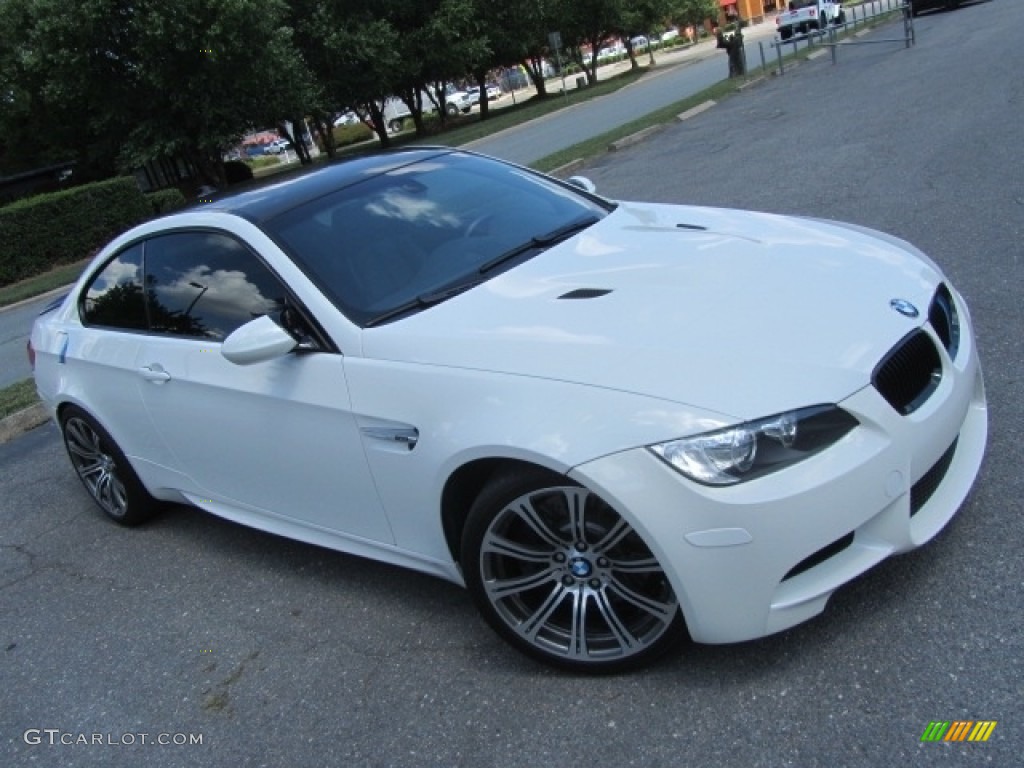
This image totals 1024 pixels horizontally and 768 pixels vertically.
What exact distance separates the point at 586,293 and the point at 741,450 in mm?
922

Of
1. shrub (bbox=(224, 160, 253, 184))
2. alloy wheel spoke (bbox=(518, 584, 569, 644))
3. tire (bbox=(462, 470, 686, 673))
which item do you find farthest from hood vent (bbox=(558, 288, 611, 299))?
shrub (bbox=(224, 160, 253, 184))

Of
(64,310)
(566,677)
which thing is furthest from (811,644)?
(64,310)

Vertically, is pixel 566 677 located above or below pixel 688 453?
below

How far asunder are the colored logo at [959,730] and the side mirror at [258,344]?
229 cm

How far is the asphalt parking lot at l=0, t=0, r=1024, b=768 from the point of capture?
8.14 ft

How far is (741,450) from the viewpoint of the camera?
242 cm

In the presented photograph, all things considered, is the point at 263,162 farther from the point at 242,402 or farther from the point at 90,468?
the point at 242,402

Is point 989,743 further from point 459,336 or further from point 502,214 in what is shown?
point 502,214

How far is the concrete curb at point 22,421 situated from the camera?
22.4 feet

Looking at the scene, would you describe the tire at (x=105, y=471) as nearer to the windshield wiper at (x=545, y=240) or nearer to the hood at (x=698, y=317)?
the hood at (x=698, y=317)

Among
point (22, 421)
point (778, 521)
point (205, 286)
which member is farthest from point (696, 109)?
point (778, 521)

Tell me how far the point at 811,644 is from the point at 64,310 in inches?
163

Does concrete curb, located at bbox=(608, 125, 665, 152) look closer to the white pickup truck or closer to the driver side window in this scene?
the driver side window

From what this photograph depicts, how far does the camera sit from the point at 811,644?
273 cm
